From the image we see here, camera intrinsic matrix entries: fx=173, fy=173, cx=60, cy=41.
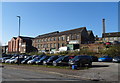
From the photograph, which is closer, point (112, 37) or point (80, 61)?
point (80, 61)

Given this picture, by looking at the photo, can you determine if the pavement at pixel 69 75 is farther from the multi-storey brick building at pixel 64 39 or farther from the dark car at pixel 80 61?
the multi-storey brick building at pixel 64 39

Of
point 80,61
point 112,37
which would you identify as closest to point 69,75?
point 80,61

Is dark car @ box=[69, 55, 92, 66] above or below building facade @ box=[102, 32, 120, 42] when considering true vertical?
below

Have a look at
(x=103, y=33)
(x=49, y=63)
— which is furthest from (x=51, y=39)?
(x=49, y=63)

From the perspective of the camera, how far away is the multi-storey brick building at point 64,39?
241ft

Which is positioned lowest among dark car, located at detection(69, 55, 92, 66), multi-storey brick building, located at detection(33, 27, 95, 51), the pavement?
the pavement

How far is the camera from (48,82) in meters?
12.0

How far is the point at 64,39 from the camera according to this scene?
79688 mm

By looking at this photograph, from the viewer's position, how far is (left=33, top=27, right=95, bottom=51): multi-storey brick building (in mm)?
73500

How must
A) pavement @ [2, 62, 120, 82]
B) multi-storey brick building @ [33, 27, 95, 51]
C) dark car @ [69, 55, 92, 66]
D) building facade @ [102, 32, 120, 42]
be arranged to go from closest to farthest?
pavement @ [2, 62, 120, 82], dark car @ [69, 55, 92, 66], multi-storey brick building @ [33, 27, 95, 51], building facade @ [102, 32, 120, 42]

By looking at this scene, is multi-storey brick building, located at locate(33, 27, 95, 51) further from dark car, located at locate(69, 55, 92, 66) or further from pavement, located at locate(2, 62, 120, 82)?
pavement, located at locate(2, 62, 120, 82)

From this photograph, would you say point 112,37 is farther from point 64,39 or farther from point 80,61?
point 80,61

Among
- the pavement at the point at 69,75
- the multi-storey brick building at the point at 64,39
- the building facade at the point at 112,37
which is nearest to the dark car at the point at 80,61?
the pavement at the point at 69,75

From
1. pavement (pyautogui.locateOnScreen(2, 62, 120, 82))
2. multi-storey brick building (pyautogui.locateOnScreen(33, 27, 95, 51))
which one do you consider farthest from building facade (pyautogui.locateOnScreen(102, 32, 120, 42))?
pavement (pyautogui.locateOnScreen(2, 62, 120, 82))
